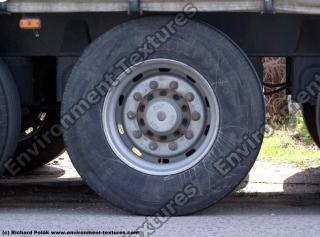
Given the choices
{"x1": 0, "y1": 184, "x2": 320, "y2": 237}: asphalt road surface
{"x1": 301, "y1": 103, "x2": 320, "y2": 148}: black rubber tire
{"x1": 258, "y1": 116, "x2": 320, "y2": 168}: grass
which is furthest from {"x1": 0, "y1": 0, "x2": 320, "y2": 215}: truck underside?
{"x1": 258, "y1": 116, "x2": 320, "y2": 168}: grass

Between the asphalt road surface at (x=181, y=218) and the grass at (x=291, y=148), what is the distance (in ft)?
7.17

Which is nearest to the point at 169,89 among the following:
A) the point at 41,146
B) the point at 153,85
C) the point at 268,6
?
the point at 153,85

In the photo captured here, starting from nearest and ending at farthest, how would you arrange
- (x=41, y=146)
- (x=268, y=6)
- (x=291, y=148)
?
(x=268, y=6) < (x=41, y=146) < (x=291, y=148)

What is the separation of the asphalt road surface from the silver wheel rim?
1.36ft

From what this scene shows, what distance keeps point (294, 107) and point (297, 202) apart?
4.72 meters

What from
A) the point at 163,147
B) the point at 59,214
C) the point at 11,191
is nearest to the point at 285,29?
the point at 163,147

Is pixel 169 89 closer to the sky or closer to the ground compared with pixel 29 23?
closer to the ground

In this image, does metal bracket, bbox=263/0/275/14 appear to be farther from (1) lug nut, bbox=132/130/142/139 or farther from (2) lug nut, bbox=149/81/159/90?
(1) lug nut, bbox=132/130/142/139

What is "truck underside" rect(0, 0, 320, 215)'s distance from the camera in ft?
17.9

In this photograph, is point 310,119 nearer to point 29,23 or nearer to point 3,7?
point 29,23

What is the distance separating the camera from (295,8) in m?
5.43

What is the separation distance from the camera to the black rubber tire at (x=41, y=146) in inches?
286

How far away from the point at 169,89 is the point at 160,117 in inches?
7.8

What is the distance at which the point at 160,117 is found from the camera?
5562 mm
